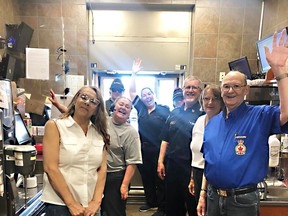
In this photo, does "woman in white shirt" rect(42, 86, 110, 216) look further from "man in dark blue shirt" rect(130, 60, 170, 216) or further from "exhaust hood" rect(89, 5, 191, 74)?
"exhaust hood" rect(89, 5, 191, 74)

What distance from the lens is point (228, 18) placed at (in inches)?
135

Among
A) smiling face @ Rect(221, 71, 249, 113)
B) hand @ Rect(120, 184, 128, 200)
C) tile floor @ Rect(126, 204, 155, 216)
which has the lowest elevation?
tile floor @ Rect(126, 204, 155, 216)

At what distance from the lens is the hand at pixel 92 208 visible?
1.43m

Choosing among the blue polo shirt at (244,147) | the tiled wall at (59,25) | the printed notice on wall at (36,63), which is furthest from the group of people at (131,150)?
the tiled wall at (59,25)

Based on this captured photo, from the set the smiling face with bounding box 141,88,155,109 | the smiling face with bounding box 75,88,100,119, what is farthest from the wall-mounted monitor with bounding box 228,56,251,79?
the smiling face with bounding box 75,88,100,119

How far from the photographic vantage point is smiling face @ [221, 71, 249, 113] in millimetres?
1435

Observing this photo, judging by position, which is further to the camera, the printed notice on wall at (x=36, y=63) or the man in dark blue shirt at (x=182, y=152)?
the printed notice on wall at (x=36, y=63)

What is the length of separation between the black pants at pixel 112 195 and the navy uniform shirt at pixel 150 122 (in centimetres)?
113

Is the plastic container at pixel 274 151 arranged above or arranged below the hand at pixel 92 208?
above

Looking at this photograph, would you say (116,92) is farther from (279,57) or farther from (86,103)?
(279,57)

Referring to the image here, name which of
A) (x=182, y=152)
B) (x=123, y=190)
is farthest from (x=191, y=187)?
(x=123, y=190)

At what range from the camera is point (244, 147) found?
1.40m

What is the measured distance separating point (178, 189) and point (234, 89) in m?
1.19

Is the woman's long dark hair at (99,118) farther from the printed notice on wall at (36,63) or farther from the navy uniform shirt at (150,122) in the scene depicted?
the navy uniform shirt at (150,122)
